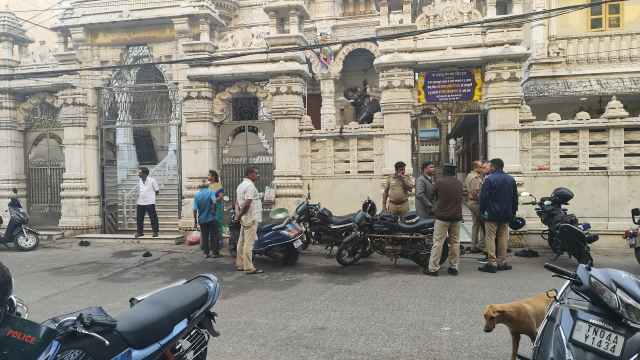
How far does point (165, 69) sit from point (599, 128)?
924cm

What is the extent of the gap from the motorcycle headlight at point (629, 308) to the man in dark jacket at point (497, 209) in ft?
15.3

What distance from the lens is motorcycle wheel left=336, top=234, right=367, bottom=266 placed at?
7.48m

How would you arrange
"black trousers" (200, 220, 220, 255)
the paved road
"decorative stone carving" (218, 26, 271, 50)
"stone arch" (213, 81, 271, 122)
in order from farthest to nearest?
1. "decorative stone carving" (218, 26, 271, 50)
2. "stone arch" (213, 81, 271, 122)
3. "black trousers" (200, 220, 220, 255)
4. the paved road

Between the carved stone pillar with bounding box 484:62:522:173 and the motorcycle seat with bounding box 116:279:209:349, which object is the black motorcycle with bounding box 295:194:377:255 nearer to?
the carved stone pillar with bounding box 484:62:522:173

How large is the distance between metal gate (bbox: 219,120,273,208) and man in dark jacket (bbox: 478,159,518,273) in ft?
15.8

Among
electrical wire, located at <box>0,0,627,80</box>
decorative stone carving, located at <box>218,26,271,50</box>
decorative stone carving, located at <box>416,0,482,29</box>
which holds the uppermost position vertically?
decorative stone carving, located at <box>416,0,482,29</box>

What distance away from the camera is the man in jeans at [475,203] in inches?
330

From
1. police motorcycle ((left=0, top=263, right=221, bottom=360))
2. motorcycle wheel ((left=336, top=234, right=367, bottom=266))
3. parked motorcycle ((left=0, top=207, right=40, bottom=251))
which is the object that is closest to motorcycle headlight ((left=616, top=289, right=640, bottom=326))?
police motorcycle ((left=0, top=263, right=221, bottom=360))

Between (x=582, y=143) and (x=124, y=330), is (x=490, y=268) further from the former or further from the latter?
(x=124, y=330)

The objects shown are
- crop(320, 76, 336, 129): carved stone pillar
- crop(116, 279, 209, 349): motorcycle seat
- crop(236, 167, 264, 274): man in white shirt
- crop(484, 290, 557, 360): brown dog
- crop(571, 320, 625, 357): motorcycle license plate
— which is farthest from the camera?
crop(320, 76, 336, 129): carved stone pillar

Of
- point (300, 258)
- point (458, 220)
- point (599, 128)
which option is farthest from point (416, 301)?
point (599, 128)

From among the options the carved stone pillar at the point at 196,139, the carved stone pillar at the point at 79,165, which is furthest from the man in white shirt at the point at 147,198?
the carved stone pillar at the point at 79,165

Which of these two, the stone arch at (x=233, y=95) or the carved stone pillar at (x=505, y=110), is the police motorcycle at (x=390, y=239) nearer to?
the carved stone pillar at (x=505, y=110)

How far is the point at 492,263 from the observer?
7.02 metres
